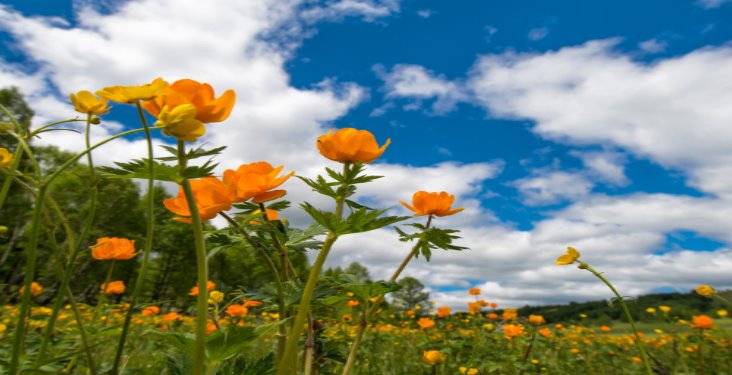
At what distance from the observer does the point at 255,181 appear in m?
1.28

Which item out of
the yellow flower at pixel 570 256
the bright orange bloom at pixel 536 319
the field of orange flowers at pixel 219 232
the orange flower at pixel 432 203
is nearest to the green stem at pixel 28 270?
the field of orange flowers at pixel 219 232

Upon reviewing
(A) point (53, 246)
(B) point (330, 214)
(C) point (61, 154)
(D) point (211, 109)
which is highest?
(C) point (61, 154)

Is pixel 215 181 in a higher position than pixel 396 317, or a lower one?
higher

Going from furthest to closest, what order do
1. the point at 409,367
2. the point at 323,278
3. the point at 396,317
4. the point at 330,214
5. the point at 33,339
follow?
1. the point at 396,317
2. the point at 409,367
3. the point at 33,339
4. the point at 323,278
5. the point at 330,214

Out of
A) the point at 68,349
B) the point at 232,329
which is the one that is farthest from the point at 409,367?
the point at 232,329

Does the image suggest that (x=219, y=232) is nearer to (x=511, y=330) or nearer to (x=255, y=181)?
(x=255, y=181)

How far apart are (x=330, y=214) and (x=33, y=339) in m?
1.97

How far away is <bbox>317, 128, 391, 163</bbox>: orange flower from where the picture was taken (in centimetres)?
140

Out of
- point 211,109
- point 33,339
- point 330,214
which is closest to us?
point 211,109

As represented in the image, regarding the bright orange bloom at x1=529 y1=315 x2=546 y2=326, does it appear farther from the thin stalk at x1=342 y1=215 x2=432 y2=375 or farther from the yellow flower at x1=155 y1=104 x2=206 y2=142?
the yellow flower at x1=155 y1=104 x2=206 y2=142

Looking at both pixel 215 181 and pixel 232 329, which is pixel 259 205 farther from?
pixel 232 329

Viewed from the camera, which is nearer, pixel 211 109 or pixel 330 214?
pixel 211 109

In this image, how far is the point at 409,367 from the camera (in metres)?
3.82

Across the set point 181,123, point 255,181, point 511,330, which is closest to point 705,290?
point 511,330
